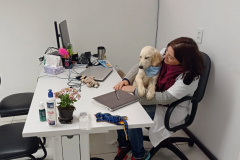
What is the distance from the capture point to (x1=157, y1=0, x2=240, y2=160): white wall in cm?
160

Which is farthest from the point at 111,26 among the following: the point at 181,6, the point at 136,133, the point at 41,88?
the point at 136,133

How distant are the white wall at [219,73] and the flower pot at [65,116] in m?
1.23

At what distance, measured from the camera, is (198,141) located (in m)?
2.11

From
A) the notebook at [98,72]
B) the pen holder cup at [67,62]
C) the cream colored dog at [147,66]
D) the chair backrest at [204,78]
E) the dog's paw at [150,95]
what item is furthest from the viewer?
the pen holder cup at [67,62]

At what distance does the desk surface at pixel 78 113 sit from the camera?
1.12 metres

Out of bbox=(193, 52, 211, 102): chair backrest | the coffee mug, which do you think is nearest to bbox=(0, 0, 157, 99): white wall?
the coffee mug

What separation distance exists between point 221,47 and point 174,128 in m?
0.75

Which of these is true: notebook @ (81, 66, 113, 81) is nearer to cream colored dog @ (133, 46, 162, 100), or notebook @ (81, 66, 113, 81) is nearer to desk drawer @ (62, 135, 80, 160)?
cream colored dog @ (133, 46, 162, 100)

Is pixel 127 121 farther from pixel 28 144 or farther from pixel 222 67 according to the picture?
pixel 222 67

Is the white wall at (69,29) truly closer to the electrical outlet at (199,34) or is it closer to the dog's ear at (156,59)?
the electrical outlet at (199,34)

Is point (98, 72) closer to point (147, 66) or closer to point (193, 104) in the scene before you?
point (147, 66)

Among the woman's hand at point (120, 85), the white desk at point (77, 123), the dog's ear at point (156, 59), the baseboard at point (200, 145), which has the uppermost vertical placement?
the dog's ear at point (156, 59)

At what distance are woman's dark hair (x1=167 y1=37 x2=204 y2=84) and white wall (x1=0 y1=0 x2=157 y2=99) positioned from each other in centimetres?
141

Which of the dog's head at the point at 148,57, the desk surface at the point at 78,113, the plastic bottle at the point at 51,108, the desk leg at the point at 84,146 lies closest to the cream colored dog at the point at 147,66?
the dog's head at the point at 148,57
